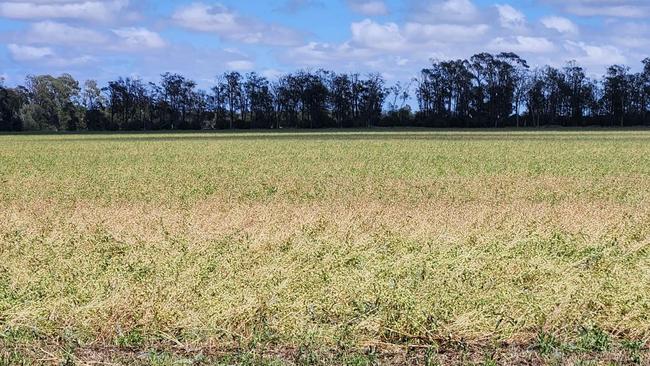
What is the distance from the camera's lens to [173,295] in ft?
31.9

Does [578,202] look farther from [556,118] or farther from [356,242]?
[556,118]

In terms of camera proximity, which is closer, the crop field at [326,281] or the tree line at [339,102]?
the crop field at [326,281]

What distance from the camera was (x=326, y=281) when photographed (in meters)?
10.5

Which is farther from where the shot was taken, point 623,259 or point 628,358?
point 623,259

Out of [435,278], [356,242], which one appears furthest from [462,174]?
[435,278]

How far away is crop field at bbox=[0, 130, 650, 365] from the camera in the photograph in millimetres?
8203

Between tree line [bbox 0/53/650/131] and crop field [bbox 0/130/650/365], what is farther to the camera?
tree line [bbox 0/53/650/131]

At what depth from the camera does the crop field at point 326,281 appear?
26.9ft

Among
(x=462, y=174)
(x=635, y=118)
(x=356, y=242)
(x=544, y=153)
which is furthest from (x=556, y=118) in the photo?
(x=356, y=242)

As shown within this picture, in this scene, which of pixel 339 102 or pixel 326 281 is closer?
pixel 326 281

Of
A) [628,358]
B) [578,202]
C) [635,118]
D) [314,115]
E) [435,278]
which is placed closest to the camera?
[628,358]

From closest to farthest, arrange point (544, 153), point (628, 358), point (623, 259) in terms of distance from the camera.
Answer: point (628, 358), point (623, 259), point (544, 153)

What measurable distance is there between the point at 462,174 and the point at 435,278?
64.5 ft

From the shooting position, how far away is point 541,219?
16.1m
